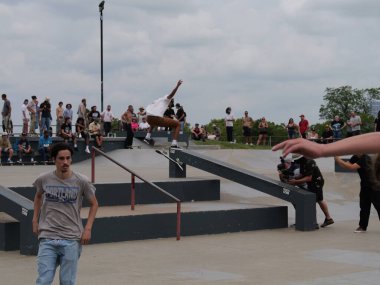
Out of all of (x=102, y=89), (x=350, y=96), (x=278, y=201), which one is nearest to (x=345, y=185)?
(x=278, y=201)

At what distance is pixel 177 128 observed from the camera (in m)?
17.2

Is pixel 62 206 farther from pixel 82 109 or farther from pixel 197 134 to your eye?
pixel 197 134

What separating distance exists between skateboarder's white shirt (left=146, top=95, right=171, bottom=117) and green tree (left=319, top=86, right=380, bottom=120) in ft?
277

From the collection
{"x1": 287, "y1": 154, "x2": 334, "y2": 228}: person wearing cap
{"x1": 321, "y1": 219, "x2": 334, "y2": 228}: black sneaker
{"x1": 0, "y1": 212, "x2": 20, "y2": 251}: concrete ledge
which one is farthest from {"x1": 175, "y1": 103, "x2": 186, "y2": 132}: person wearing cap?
{"x1": 0, "y1": 212, "x2": 20, "y2": 251}: concrete ledge

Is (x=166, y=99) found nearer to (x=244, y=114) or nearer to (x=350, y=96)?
(x=244, y=114)

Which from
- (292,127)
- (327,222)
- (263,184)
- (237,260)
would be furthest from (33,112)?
(237,260)

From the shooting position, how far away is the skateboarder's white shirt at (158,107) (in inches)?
638

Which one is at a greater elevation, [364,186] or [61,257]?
[364,186]

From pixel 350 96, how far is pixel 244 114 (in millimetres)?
69428

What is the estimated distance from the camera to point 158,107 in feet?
53.6

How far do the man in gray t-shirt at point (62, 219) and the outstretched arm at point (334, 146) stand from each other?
3.69m

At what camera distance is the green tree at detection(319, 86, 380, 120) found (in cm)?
9881

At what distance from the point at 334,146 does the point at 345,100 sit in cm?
9994

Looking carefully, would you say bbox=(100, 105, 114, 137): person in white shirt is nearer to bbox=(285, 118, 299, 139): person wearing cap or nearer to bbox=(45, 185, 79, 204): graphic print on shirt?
bbox=(285, 118, 299, 139): person wearing cap
